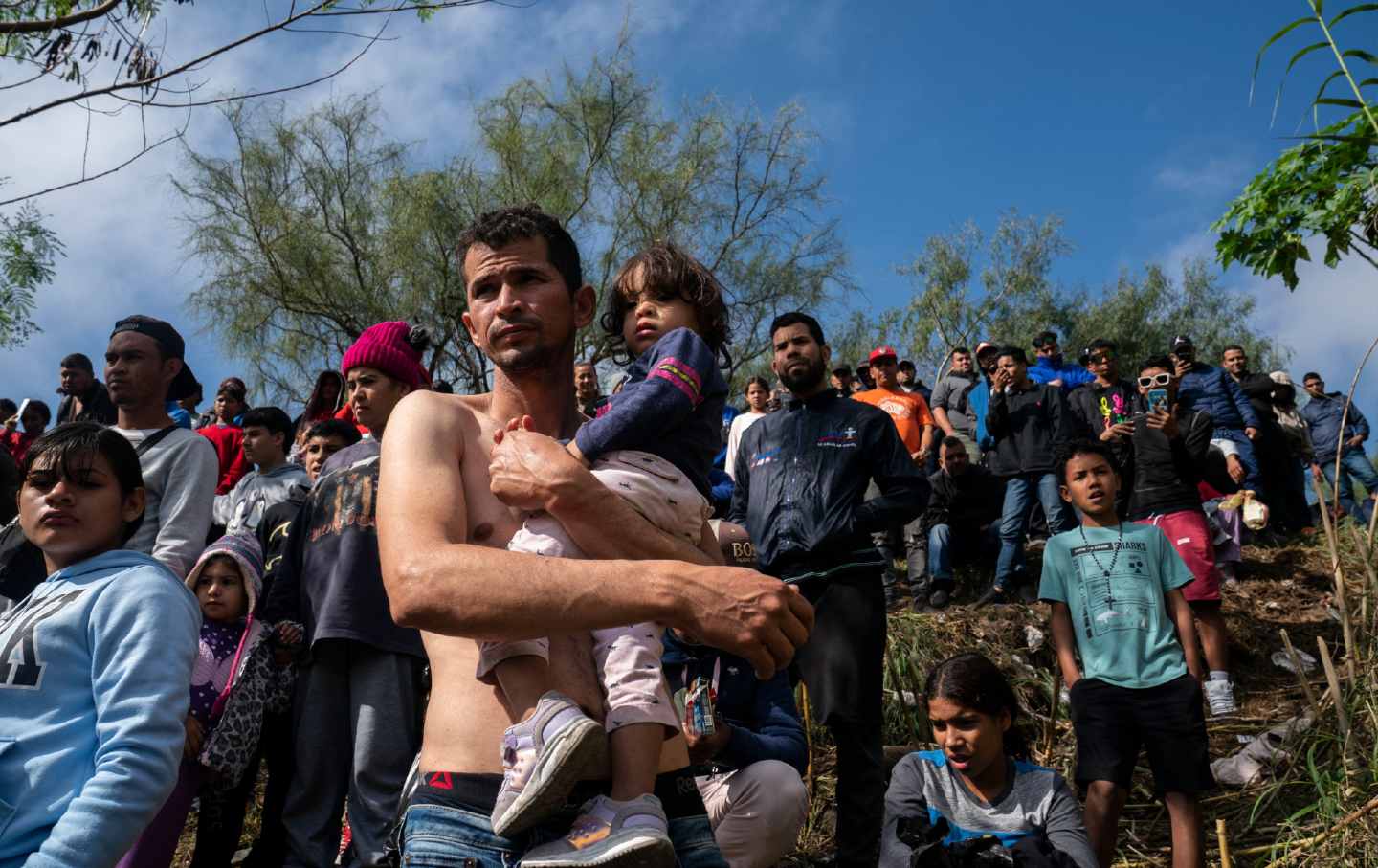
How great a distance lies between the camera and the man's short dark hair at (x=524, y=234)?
220cm

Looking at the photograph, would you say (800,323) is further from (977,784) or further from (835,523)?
(977,784)

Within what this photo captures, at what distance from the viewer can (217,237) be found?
78.9 ft

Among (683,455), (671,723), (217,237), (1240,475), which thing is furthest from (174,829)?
(217,237)

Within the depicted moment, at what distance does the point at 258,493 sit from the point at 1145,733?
4931mm

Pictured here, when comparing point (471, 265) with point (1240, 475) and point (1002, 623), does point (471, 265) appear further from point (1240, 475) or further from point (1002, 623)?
point (1240, 475)

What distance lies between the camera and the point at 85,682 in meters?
2.58

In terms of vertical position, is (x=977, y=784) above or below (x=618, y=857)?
below

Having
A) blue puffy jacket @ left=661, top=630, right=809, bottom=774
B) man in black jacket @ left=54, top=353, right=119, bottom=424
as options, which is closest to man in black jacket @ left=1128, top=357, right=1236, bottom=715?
blue puffy jacket @ left=661, top=630, right=809, bottom=774

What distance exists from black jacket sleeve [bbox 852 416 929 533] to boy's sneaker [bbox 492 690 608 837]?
3.62m

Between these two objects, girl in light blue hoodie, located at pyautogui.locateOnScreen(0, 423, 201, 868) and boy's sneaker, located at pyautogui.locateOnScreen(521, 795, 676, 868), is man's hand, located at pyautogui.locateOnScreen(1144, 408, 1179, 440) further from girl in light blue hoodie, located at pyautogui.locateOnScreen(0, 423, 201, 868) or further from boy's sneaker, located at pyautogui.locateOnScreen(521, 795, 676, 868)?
boy's sneaker, located at pyautogui.locateOnScreen(521, 795, 676, 868)

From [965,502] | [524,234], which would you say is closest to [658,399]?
[524,234]

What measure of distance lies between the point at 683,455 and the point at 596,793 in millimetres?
1059

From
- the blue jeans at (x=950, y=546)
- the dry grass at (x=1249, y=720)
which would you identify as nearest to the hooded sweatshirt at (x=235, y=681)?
the dry grass at (x=1249, y=720)

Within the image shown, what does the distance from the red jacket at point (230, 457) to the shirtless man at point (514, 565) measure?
5784 millimetres
